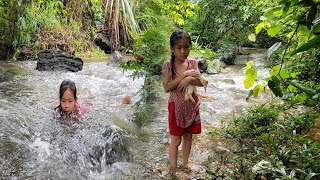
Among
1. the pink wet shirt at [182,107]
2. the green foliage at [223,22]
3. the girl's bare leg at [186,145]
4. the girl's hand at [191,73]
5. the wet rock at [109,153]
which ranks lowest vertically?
the wet rock at [109,153]

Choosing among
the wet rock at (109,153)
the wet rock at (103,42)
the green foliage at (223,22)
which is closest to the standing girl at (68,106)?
the wet rock at (109,153)

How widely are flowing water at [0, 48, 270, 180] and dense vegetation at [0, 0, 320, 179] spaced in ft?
1.14

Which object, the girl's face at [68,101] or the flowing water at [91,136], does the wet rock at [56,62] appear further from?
the girl's face at [68,101]

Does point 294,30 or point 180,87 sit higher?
point 294,30

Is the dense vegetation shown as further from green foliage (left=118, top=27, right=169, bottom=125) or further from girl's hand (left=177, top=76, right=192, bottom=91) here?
girl's hand (left=177, top=76, right=192, bottom=91)

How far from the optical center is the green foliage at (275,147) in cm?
188

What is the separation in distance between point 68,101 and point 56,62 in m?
3.96

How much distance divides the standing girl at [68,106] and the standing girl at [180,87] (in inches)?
53.2

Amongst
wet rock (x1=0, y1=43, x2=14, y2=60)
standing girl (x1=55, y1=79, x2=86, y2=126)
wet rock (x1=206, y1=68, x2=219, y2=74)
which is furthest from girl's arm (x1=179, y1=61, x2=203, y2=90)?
wet rock (x1=0, y1=43, x2=14, y2=60)

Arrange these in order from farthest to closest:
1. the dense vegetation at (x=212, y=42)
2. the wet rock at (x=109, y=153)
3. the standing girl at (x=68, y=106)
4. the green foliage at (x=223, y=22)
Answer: the green foliage at (x=223, y=22) < the standing girl at (x=68, y=106) < the wet rock at (x=109, y=153) < the dense vegetation at (x=212, y=42)

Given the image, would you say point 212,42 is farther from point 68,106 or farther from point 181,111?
point 181,111

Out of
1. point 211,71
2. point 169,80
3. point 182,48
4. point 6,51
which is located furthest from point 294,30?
point 6,51

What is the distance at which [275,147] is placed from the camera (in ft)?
7.34

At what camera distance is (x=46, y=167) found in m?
2.85
